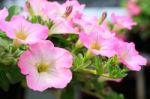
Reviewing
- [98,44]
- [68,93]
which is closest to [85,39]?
[98,44]

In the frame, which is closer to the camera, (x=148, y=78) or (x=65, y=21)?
(x=65, y=21)

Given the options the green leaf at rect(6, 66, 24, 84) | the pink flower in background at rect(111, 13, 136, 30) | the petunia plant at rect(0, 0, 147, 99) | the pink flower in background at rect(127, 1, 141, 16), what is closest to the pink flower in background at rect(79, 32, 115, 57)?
the petunia plant at rect(0, 0, 147, 99)

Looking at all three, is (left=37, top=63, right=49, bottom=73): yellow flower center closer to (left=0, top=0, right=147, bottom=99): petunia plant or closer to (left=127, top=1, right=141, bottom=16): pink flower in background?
(left=0, top=0, right=147, bottom=99): petunia plant

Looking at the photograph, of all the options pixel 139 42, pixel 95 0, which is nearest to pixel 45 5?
pixel 139 42

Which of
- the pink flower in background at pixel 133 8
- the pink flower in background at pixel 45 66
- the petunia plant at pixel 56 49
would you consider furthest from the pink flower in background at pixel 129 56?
the pink flower in background at pixel 133 8

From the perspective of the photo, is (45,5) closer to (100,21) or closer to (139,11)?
(100,21)

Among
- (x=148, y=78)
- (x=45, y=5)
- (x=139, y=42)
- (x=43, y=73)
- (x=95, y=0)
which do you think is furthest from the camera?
(x=95, y=0)

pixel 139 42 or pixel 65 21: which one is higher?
pixel 65 21
